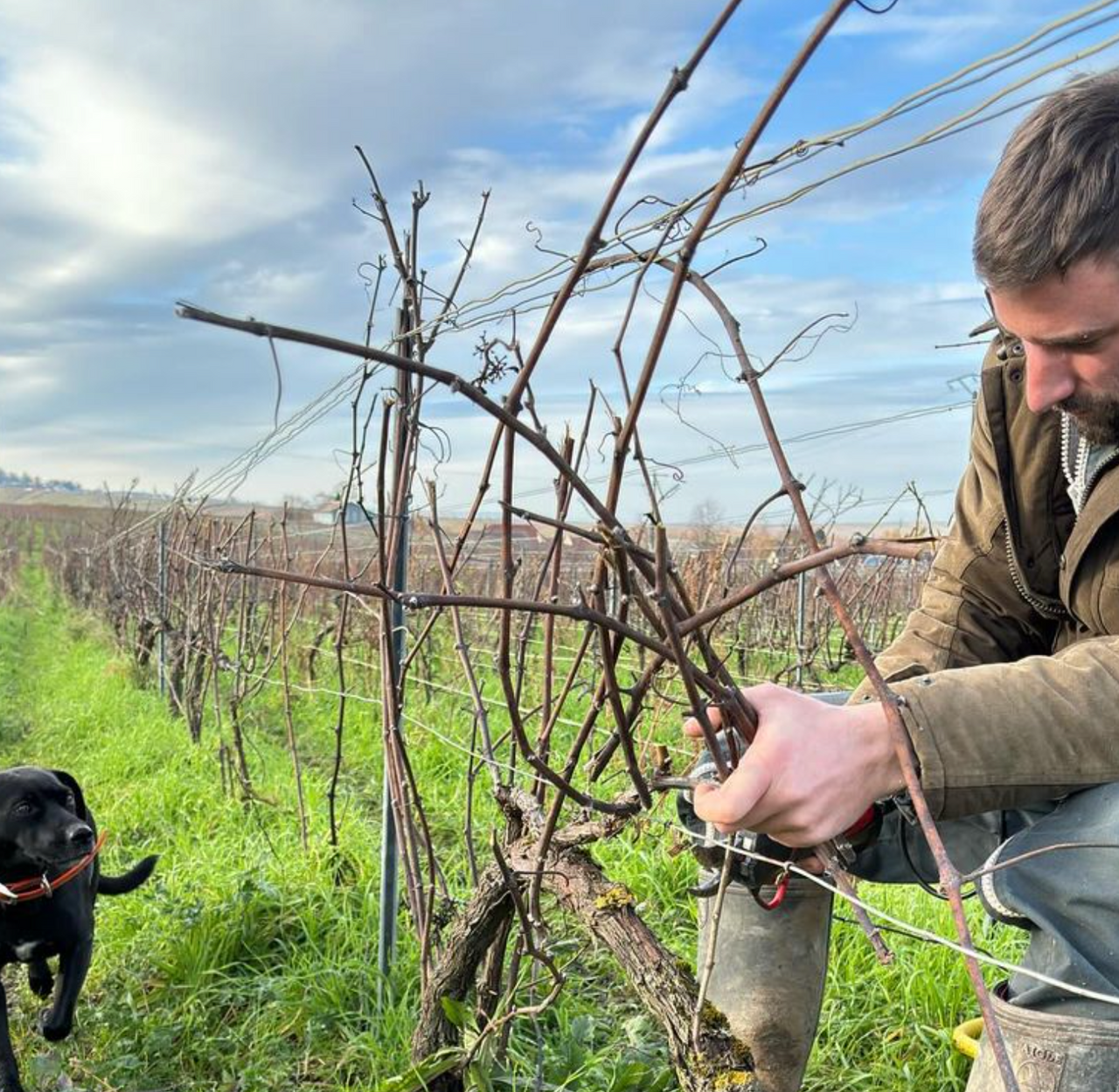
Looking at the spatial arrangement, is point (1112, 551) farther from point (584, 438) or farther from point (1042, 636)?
point (584, 438)

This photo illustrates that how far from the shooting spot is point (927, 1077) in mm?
2576

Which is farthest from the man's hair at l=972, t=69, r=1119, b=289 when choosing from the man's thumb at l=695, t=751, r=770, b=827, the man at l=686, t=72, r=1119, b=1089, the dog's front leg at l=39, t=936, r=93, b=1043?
the dog's front leg at l=39, t=936, r=93, b=1043

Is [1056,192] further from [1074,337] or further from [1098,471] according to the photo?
[1098,471]

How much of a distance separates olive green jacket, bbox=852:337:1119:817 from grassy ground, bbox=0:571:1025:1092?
71cm

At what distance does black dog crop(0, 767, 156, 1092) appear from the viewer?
9.86 ft

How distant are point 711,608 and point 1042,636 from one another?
1455 mm

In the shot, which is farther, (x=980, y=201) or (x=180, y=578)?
(x=180, y=578)

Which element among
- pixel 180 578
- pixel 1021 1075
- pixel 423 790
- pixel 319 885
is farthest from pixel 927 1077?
pixel 180 578

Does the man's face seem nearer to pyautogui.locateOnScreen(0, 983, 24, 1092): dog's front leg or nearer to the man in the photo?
the man

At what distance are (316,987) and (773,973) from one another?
64.5 inches

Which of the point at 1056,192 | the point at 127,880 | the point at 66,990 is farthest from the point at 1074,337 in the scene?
the point at 127,880

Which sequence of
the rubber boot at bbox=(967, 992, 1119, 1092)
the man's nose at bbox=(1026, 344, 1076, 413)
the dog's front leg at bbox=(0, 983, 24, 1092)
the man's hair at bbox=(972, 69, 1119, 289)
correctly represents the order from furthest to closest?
the dog's front leg at bbox=(0, 983, 24, 1092) < the man's nose at bbox=(1026, 344, 1076, 413) < the man's hair at bbox=(972, 69, 1119, 289) < the rubber boot at bbox=(967, 992, 1119, 1092)

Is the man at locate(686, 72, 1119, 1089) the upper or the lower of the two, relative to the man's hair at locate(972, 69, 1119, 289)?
lower

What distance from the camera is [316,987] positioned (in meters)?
3.00
